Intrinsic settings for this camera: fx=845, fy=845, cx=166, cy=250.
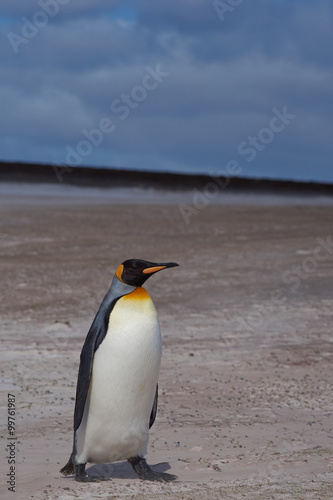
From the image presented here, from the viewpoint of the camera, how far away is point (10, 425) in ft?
22.4

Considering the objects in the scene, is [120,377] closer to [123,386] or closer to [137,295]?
[123,386]

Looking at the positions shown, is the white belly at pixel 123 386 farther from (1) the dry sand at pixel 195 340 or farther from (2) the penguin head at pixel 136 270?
(1) the dry sand at pixel 195 340

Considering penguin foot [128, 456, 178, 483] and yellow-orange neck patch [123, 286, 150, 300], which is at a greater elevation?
yellow-orange neck patch [123, 286, 150, 300]

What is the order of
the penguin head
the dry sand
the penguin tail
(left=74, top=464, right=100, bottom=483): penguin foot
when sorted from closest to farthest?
1. the penguin head
2. (left=74, top=464, right=100, bottom=483): penguin foot
3. the penguin tail
4. the dry sand

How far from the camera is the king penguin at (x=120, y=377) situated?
5.12m

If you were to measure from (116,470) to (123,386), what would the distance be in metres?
0.88

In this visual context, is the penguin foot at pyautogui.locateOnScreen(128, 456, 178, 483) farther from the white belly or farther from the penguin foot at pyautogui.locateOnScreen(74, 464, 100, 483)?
the penguin foot at pyautogui.locateOnScreen(74, 464, 100, 483)

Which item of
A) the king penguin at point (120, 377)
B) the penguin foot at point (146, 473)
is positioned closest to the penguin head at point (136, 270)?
the king penguin at point (120, 377)

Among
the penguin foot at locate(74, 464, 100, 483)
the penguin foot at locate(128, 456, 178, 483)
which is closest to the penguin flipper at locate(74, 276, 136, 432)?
the penguin foot at locate(74, 464, 100, 483)

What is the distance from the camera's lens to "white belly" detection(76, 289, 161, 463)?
512 centimetres

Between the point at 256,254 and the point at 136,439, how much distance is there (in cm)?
1118

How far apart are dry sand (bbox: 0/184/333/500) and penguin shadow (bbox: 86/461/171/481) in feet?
0.09

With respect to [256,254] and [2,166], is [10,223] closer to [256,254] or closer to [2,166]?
[256,254]

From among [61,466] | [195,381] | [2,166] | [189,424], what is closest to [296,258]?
[195,381]
